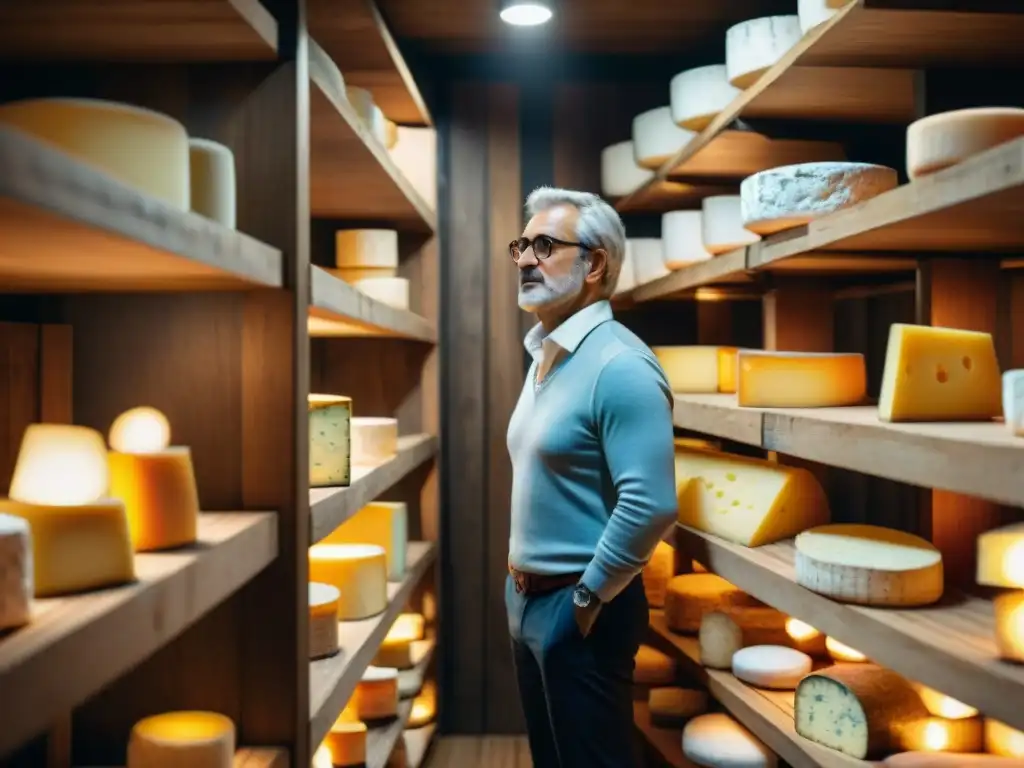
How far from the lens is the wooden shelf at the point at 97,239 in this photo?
2.62 feet

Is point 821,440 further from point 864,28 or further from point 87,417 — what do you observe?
point 87,417

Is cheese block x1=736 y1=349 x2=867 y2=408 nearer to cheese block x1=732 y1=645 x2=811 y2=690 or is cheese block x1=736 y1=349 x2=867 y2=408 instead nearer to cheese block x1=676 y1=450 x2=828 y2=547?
cheese block x1=676 y1=450 x2=828 y2=547

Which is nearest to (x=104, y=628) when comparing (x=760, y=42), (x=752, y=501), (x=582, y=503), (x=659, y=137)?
(x=582, y=503)

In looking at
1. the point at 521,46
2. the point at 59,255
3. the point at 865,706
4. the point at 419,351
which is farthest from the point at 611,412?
the point at 521,46

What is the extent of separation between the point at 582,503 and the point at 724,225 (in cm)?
97

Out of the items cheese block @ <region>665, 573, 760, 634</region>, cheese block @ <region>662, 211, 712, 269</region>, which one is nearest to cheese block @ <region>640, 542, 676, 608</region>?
cheese block @ <region>665, 573, 760, 634</region>

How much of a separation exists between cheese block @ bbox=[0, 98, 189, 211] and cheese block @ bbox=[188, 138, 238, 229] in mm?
177

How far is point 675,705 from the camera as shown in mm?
2719

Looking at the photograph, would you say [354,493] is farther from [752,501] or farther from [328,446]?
[752,501]

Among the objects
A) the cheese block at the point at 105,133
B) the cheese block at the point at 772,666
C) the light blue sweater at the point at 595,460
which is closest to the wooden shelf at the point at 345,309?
the light blue sweater at the point at 595,460

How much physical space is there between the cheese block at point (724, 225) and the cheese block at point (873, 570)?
99 cm

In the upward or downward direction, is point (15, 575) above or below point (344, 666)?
above

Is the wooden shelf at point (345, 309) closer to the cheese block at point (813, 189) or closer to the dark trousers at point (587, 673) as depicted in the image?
the dark trousers at point (587, 673)

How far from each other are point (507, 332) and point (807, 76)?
1834mm
